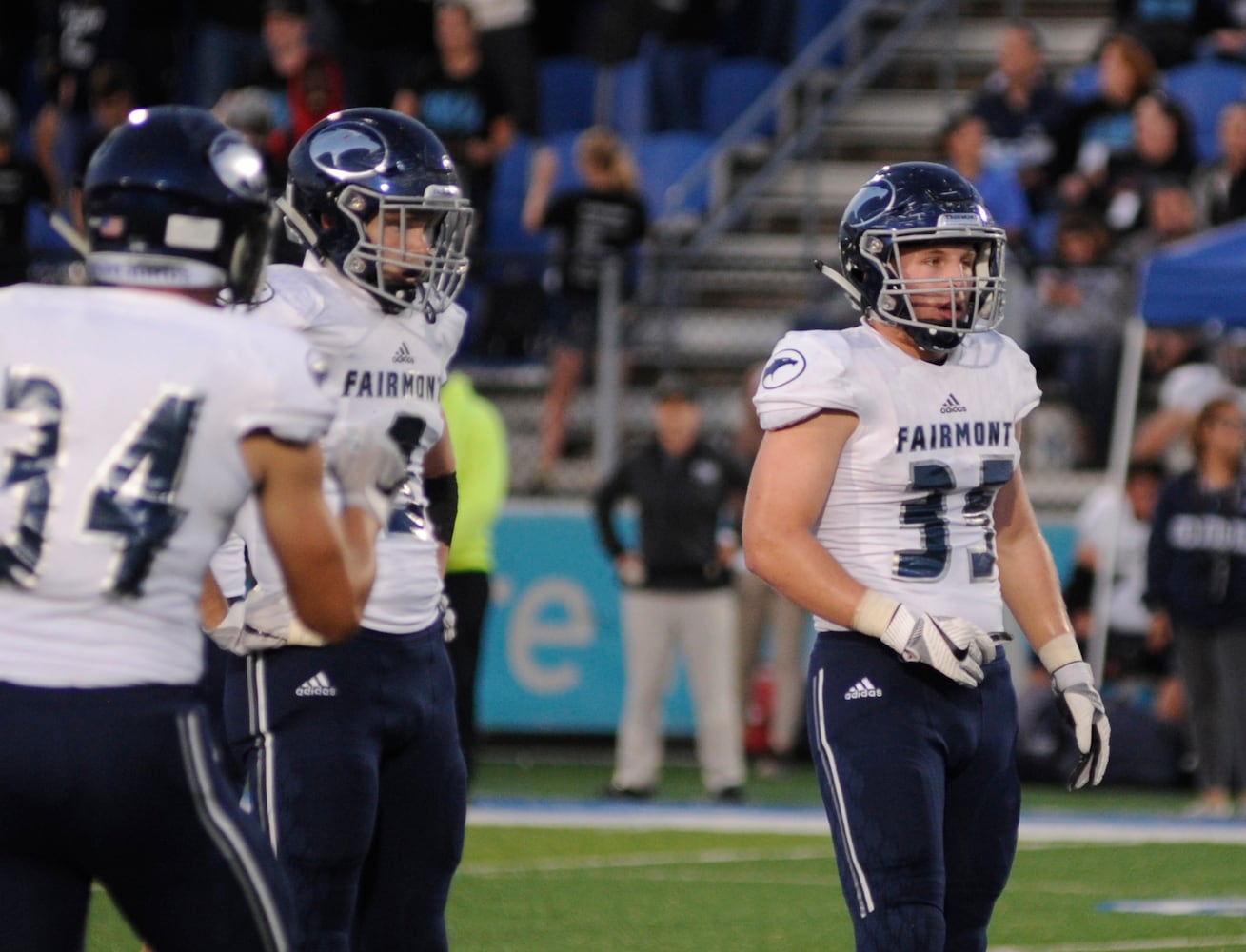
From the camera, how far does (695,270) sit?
1301cm

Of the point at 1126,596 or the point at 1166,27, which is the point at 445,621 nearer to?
the point at 1126,596

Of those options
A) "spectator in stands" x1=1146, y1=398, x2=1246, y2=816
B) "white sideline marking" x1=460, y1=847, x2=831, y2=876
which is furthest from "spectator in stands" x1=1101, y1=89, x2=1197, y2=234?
"white sideline marking" x1=460, y1=847, x2=831, y2=876

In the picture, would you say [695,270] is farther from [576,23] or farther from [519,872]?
[519,872]

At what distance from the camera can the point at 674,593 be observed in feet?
34.6

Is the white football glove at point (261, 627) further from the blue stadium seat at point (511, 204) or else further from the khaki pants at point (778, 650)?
the blue stadium seat at point (511, 204)

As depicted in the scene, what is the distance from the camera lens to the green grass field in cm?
662

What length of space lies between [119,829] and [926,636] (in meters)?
1.68

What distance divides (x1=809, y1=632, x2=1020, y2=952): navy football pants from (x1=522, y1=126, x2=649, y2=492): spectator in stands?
7.54 metres

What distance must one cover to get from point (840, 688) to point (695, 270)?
29.2ft

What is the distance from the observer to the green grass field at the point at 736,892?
6625 millimetres

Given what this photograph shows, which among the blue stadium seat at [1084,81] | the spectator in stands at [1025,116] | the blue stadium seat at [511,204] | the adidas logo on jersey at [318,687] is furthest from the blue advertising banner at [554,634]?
the adidas logo on jersey at [318,687]

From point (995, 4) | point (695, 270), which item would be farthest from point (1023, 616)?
point (995, 4)

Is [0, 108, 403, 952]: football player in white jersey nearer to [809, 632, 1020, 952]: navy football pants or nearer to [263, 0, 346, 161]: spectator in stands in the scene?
[809, 632, 1020, 952]: navy football pants

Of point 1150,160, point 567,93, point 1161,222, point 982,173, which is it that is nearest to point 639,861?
point 1161,222
